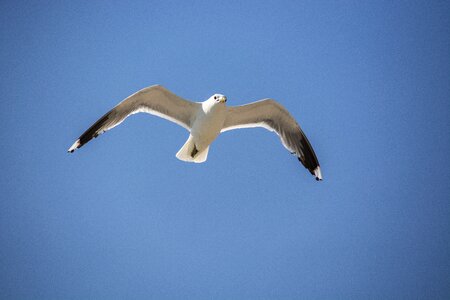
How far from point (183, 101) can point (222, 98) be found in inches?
27.7

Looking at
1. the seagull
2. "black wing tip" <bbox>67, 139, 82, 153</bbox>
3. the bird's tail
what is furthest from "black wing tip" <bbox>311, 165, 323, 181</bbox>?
"black wing tip" <bbox>67, 139, 82, 153</bbox>

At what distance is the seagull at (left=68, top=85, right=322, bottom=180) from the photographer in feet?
23.6

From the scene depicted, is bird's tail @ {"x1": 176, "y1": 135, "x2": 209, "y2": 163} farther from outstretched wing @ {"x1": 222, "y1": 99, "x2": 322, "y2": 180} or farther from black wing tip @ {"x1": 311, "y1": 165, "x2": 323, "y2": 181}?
black wing tip @ {"x1": 311, "y1": 165, "x2": 323, "y2": 181}

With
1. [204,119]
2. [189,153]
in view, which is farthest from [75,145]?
[204,119]

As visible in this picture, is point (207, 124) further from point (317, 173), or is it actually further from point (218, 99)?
point (317, 173)

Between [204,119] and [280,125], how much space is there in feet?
4.05

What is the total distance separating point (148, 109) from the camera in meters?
7.41

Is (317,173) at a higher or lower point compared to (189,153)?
higher

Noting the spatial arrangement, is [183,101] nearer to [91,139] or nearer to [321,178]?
[91,139]

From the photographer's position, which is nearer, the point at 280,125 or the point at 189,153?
the point at 189,153

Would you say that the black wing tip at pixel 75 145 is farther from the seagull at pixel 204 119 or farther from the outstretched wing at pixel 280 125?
the outstretched wing at pixel 280 125

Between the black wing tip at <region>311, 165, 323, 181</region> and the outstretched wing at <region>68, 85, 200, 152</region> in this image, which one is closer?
the outstretched wing at <region>68, 85, 200, 152</region>

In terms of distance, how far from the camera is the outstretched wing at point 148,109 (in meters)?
7.27

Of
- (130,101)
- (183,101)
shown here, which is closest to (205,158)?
(183,101)
